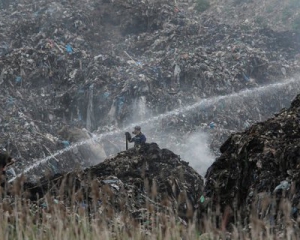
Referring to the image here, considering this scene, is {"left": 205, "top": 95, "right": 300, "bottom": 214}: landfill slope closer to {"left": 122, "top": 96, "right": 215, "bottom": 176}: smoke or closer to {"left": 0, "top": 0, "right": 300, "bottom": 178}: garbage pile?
{"left": 122, "top": 96, "right": 215, "bottom": 176}: smoke

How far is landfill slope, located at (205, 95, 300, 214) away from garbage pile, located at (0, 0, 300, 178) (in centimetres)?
547

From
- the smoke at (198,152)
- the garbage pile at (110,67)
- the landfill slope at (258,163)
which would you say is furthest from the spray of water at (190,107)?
the landfill slope at (258,163)

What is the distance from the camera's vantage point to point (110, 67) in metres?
13.3

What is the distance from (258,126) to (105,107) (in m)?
7.08

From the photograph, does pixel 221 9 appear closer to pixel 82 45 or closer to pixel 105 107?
pixel 82 45

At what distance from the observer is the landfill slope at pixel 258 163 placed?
15.5 feet

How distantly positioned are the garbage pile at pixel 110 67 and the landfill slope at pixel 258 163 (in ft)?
17.9

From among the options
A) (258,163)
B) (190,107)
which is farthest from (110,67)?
(258,163)

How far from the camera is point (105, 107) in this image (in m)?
12.4

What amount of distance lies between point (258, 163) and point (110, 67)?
8.59 metres

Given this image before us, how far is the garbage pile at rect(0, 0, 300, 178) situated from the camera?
1170cm

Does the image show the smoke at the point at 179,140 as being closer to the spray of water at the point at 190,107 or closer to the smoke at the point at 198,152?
the smoke at the point at 198,152

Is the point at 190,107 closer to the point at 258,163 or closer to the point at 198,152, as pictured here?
the point at 198,152

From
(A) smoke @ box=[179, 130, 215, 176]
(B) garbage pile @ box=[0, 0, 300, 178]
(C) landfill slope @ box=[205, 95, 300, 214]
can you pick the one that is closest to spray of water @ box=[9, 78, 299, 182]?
(B) garbage pile @ box=[0, 0, 300, 178]
